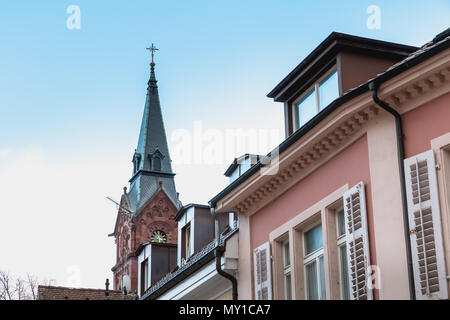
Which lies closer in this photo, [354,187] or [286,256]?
[354,187]

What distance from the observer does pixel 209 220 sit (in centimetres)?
2533

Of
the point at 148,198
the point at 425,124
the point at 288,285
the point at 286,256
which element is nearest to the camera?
the point at 425,124

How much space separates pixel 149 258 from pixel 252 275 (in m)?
10.7

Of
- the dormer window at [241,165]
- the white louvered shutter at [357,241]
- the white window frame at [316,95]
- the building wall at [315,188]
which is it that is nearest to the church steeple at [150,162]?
the dormer window at [241,165]

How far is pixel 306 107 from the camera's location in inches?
723

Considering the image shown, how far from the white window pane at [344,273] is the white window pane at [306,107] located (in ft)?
10.5

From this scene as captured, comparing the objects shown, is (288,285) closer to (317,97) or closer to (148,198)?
(317,97)

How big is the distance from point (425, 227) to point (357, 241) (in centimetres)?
175

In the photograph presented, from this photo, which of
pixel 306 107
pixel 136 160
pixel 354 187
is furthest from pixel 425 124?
pixel 136 160

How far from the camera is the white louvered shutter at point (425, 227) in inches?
506
